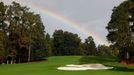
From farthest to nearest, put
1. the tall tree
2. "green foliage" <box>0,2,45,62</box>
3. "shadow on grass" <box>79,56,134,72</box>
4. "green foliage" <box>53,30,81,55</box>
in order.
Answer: "green foliage" <box>53,30,81,55</box> < "green foliage" <box>0,2,45,62</box> < the tall tree < "shadow on grass" <box>79,56,134,72</box>

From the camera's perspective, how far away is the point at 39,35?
91.4m

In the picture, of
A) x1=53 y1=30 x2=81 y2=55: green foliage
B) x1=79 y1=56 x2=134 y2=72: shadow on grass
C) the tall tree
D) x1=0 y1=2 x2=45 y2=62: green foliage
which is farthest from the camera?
x1=53 y1=30 x2=81 y2=55: green foliage

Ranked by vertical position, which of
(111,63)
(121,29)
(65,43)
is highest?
(65,43)

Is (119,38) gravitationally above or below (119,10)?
below

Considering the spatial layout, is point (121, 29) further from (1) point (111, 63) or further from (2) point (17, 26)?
(2) point (17, 26)

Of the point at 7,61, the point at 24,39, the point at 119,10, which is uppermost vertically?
the point at 119,10

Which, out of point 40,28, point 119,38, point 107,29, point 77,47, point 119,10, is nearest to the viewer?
point 119,38

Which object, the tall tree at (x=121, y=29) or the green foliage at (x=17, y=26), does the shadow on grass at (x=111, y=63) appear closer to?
the tall tree at (x=121, y=29)

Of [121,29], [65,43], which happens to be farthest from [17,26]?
[65,43]

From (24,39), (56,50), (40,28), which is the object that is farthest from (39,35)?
(56,50)

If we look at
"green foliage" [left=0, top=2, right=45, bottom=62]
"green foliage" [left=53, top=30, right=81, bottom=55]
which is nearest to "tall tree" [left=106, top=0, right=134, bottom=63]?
"green foliage" [left=0, top=2, right=45, bottom=62]

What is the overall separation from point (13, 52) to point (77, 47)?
101785 mm

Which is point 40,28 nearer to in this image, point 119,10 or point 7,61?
point 7,61

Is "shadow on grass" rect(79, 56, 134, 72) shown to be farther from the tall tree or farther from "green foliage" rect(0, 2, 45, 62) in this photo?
"green foliage" rect(0, 2, 45, 62)
